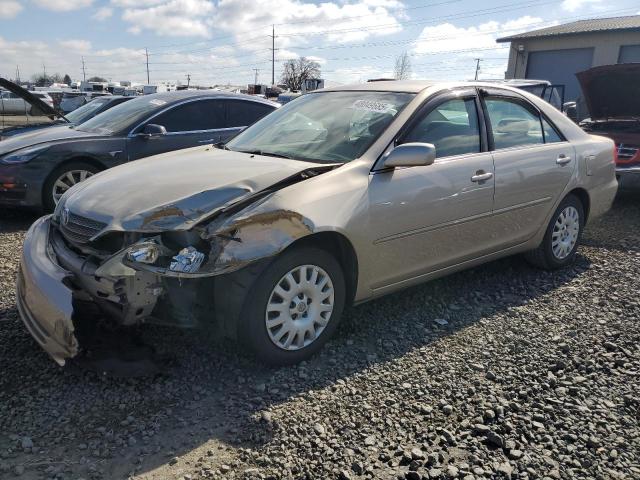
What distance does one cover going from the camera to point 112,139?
6.64 metres

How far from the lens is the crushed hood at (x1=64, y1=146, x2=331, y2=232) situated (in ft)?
9.70

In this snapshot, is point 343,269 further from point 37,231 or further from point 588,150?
point 588,150

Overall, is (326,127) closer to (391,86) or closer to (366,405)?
(391,86)

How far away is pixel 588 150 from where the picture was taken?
4.99 meters

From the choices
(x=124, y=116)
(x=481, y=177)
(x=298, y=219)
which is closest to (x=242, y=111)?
(x=124, y=116)

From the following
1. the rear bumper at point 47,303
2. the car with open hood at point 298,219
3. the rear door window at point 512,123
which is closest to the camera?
the rear bumper at point 47,303

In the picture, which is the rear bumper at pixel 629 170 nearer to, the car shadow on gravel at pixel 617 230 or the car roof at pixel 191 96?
the car shadow on gravel at pixel 617 230

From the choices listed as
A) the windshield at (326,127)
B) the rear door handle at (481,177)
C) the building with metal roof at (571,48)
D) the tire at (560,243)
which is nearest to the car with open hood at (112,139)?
the windshield at (326,127)

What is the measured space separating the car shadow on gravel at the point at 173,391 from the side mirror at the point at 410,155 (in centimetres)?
115

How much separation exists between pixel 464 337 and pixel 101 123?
5587 mm

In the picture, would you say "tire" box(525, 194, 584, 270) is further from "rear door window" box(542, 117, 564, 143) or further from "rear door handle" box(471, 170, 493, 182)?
"rear door handle" box(471, 170, 493, 182)

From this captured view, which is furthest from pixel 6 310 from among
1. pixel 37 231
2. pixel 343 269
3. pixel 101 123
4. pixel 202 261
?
pixel 101 123

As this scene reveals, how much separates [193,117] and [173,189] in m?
4.31

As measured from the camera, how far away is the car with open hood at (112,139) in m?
6.20
